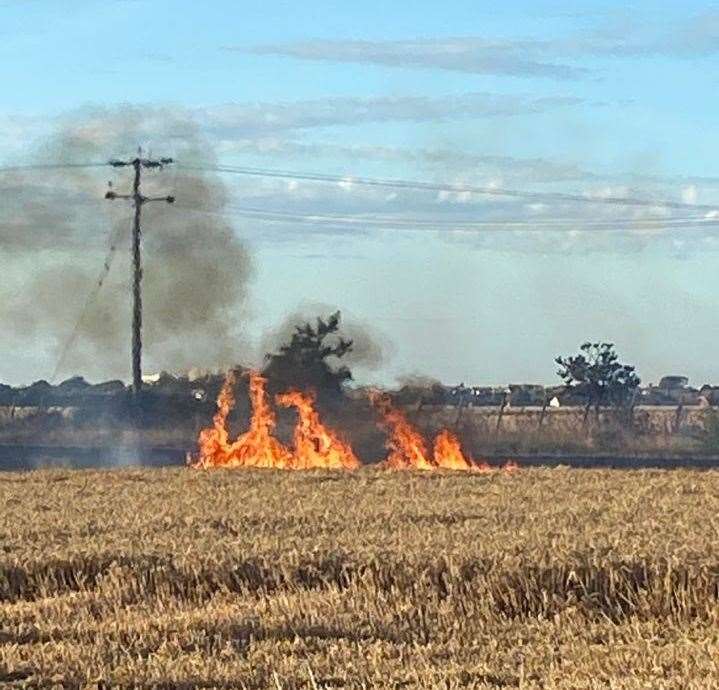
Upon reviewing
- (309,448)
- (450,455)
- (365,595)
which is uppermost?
(309,448)

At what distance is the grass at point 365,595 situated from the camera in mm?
13250

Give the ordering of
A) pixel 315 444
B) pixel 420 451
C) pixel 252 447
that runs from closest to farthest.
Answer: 1. pixel 420 451
2. pixel 252 447
3. pixel 315 444

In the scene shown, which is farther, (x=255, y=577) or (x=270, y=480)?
(x=270, y=480)

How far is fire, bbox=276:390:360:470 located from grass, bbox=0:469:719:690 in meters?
11.8

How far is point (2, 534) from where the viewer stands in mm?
21672

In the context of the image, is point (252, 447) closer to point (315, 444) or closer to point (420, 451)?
point (315, 444)

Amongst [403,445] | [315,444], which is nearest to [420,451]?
[403,445]

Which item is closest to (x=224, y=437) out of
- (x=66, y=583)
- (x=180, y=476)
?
(x=180, y=476)

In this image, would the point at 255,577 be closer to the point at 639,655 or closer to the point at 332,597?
the point at 332,597

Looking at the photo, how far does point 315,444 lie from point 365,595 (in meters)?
21.6

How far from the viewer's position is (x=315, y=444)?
3822 centimetres

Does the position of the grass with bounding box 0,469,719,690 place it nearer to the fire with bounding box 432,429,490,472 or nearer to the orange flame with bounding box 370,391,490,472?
the orange flame with bounding box 370,391,490,472

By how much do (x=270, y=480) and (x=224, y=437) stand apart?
7.49 meters

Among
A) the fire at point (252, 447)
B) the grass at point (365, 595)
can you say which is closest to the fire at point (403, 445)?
the fire at point (252, 447)
